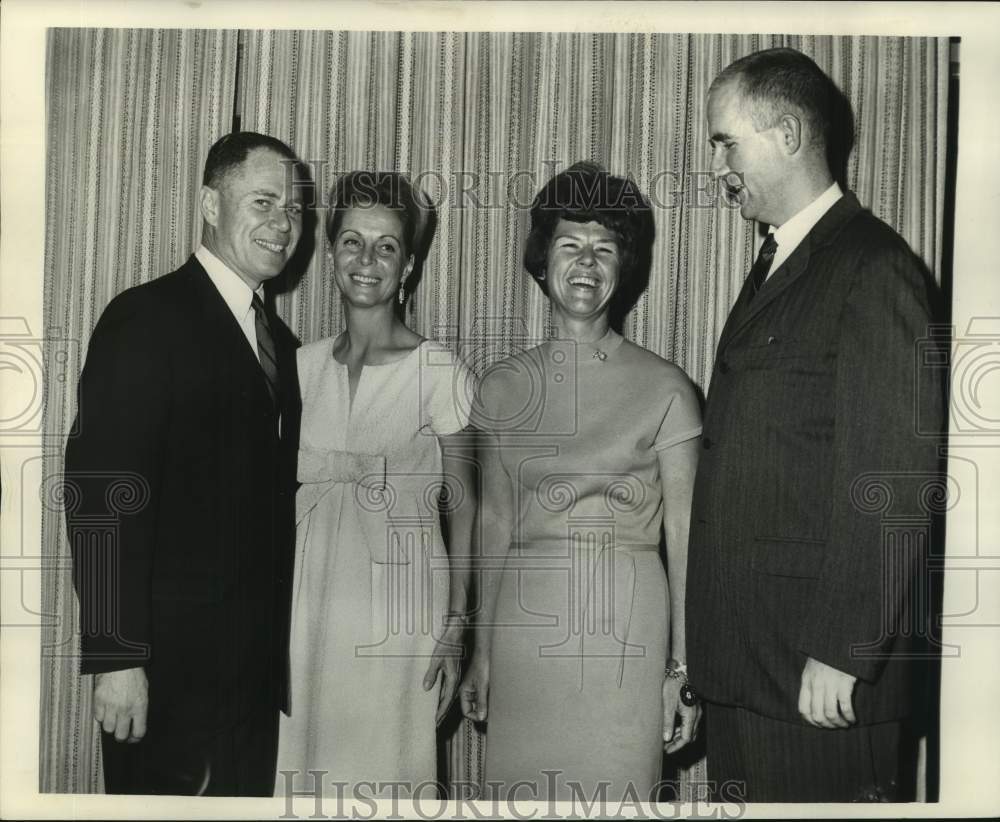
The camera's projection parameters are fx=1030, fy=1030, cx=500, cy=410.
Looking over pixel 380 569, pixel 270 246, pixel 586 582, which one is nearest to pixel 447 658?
pixel 380 569

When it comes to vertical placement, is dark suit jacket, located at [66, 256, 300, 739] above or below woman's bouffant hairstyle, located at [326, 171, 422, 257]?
below

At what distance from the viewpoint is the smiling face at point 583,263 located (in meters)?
2.32

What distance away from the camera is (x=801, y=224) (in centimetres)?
223

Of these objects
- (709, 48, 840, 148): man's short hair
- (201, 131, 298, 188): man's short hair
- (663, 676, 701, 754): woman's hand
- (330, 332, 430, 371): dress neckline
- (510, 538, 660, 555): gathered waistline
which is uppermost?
(709, 48, 840, 148): man's short hair

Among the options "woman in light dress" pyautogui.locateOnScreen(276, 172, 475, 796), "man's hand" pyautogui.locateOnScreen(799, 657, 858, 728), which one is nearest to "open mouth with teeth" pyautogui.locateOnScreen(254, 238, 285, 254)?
"woman in light dress" pyautogui.locateOnScreen(276, 172, 475, 796)

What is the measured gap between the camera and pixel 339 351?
92.9 inches

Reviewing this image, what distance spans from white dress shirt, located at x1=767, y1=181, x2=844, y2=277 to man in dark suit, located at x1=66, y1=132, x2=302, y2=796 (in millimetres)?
1078

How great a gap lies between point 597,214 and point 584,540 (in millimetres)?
732

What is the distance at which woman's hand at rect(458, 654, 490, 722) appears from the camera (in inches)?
91.6

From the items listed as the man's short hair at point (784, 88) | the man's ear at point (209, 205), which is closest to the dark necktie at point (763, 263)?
the man's short hair at point (784, 88)

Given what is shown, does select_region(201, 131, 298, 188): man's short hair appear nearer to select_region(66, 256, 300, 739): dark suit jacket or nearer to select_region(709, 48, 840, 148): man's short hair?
select_region(66, 256, 300, 739): dark suit jacket

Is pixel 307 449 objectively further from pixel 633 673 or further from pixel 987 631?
pixel 987 631

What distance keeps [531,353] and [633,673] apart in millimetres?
752

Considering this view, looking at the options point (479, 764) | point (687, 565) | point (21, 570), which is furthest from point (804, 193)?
point (21, 570)
